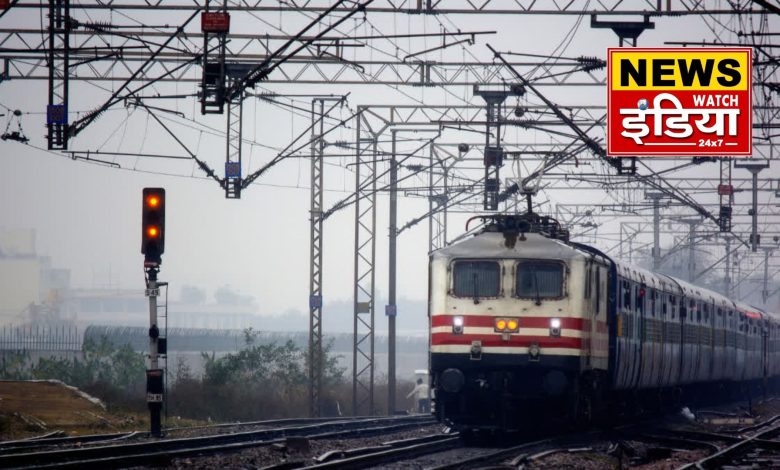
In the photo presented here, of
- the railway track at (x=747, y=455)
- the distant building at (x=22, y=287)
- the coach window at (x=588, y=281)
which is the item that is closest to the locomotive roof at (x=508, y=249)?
the coach window at (x=588, y=281)

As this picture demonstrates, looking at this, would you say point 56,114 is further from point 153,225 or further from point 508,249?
point 508,249

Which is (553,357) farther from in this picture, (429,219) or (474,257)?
(429,219)

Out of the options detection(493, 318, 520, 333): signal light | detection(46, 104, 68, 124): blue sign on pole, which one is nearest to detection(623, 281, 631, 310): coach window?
detection(493, 318, 520, 333): signal light

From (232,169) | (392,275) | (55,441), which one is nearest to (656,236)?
(392,275)

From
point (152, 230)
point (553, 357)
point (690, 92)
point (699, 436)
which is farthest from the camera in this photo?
point (690, 92)

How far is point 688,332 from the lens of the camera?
107ft

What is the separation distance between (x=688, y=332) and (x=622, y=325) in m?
8.40

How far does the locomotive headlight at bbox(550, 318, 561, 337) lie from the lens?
20969mm

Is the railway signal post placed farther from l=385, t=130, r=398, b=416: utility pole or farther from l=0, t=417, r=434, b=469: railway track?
l=385, t=130, r=398, b=416: utility pole

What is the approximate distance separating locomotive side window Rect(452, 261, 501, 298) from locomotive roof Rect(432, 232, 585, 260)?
6.2 inches

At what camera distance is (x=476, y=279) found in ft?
70.8

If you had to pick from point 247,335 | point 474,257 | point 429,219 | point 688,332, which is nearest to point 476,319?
point 474,257

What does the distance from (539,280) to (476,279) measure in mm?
1045

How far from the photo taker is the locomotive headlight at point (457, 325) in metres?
21.3
